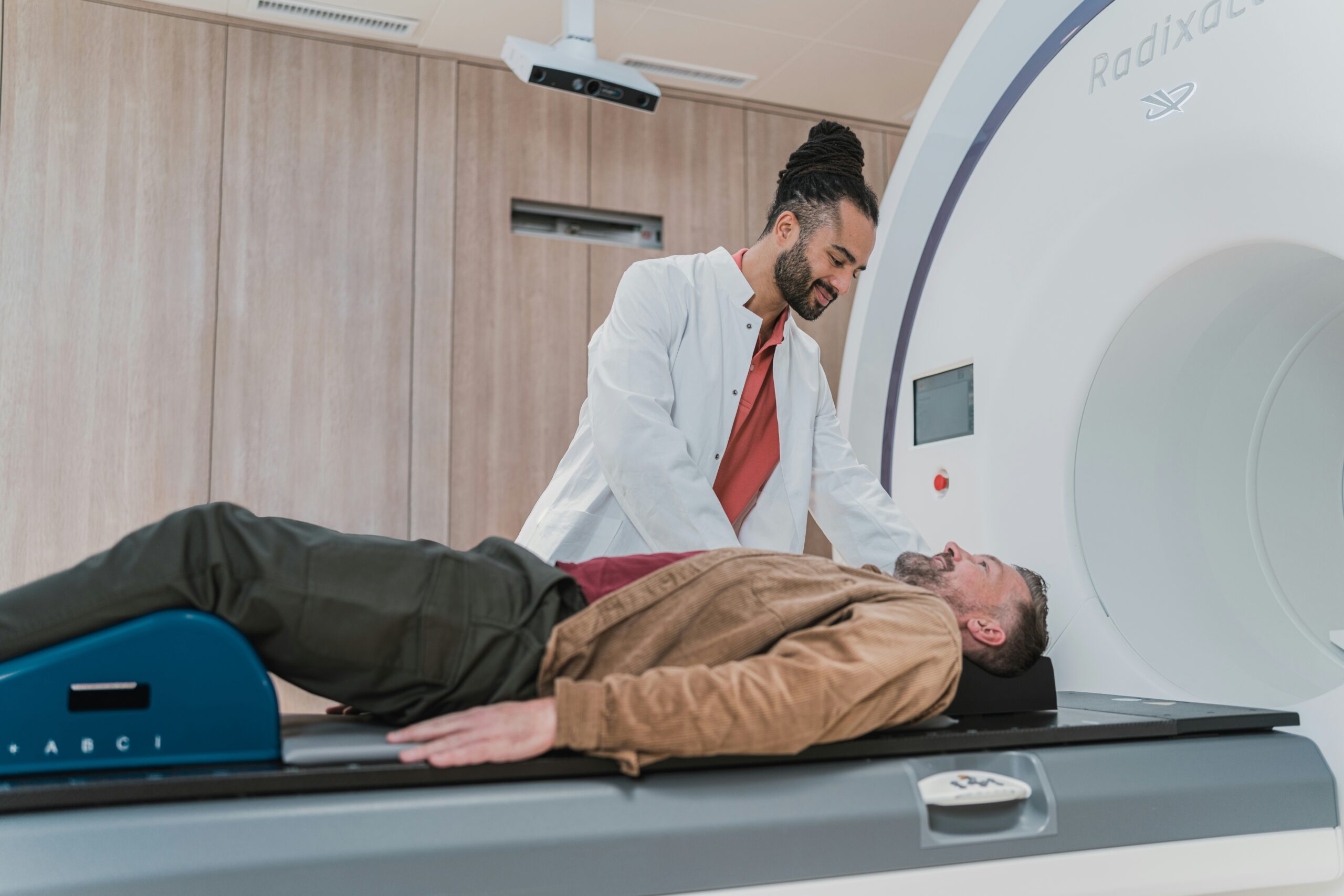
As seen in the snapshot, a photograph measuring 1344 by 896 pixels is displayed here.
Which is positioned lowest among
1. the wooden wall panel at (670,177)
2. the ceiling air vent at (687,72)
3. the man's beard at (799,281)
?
the man's beard at (799,281)

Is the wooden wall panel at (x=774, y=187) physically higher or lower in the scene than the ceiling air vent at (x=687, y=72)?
lower

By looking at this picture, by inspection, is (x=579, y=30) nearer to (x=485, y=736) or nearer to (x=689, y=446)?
(x=689, y=446)

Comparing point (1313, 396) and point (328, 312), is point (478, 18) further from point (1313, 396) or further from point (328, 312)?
point (1313, 396)

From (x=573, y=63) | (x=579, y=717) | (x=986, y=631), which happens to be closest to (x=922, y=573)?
(x=986, y=631)

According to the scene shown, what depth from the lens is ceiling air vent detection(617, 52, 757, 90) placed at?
357 cm

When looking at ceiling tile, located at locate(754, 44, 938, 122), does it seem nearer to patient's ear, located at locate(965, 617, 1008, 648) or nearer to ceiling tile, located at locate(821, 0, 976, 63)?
ceiling tile, located at locate(821, 0, 976, 63)

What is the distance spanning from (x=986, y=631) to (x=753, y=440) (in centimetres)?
67

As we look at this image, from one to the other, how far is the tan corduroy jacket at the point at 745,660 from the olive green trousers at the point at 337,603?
7 centimetres

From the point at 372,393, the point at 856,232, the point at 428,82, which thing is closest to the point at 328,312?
the point at 372,393

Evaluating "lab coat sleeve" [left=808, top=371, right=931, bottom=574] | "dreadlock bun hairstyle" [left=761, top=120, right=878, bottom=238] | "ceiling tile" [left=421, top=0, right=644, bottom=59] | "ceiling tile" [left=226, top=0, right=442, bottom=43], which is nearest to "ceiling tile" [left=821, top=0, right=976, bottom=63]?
"ceiling tile" [left=421, top=0, right=644, bottom=59]

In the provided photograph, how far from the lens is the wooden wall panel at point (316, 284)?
3.23m

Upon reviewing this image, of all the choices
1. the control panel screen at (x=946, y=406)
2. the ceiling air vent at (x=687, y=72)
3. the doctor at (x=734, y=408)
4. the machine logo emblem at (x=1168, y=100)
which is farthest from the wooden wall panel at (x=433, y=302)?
the machine logo emblem at (x=1168, y=100)

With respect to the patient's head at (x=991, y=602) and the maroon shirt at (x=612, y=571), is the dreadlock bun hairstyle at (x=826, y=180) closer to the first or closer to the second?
the patient's head at (x=991, y=602)

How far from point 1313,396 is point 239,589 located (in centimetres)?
167
